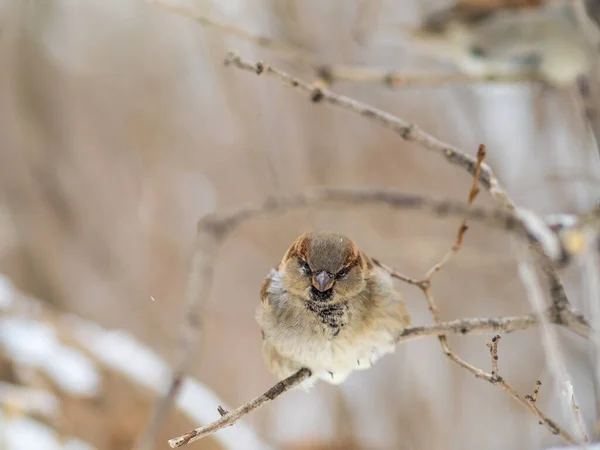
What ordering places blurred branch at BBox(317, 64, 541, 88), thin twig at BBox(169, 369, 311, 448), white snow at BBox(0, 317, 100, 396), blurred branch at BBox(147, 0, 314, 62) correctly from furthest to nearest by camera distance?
white snow at BBox(0, 317, 100, 396) → blurred branch at BBox(317, 64, 541, 88) → blurred branch at BBox(147, 0, 314, 62) → thin twig at BBox(169, 369, 311, 448)

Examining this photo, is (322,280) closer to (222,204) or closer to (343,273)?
(343,273)

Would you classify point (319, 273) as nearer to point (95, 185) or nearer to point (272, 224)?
point (272, 224)

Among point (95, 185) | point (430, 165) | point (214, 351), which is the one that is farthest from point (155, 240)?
point (430, 165)

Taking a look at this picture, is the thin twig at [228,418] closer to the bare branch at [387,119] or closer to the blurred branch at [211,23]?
the bare branch at [387,119]

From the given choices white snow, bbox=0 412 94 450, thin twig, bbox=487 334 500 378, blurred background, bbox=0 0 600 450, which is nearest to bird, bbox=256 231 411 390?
thin twig, bbox=487 334 500 378

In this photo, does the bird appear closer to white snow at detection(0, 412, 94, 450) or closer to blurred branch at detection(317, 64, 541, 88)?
blurred branch at detection(317, 64, 541, 88)
